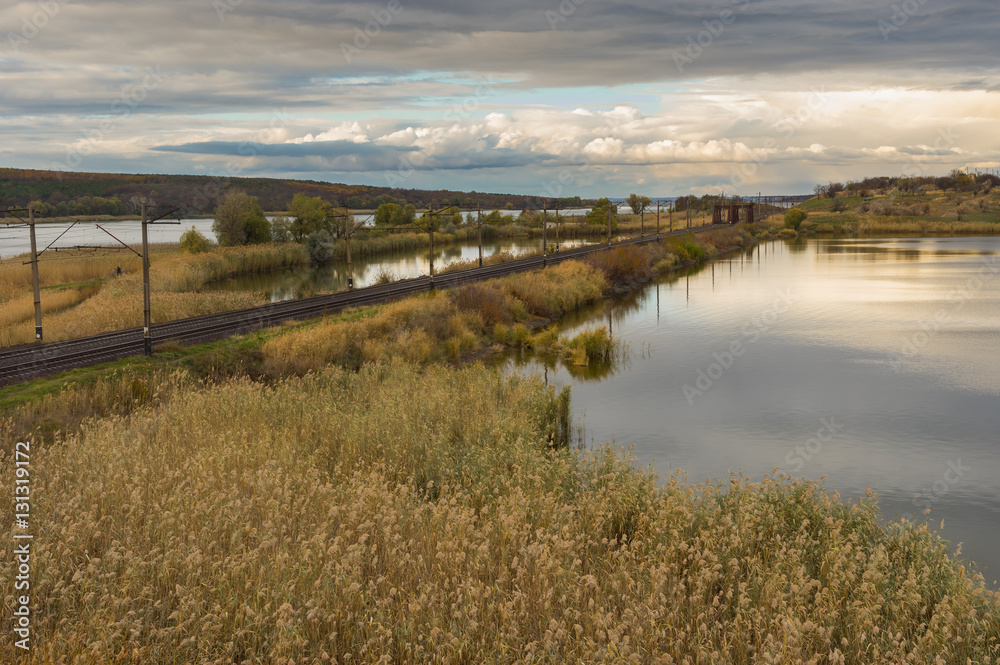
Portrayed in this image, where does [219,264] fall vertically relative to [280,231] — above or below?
below

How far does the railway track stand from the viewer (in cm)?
2248

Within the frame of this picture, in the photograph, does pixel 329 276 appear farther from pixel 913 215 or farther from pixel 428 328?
pixel 913 215

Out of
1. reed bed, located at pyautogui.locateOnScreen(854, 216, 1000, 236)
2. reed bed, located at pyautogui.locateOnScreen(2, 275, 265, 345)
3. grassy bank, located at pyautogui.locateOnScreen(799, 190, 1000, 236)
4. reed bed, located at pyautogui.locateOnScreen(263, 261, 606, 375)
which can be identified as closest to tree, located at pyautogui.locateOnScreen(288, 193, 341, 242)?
reed bed, located at pyautogui.locateOnScreen(2, 275, 265, 345)

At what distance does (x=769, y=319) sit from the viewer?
3981cm

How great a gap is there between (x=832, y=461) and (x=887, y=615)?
9.51 metres

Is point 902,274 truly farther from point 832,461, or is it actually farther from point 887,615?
point 887,615

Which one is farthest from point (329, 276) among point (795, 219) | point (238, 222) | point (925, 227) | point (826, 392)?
point (925, 227)

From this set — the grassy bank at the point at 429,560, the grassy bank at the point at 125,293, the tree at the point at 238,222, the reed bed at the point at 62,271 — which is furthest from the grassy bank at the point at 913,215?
the grassy bank at the point at 429,560

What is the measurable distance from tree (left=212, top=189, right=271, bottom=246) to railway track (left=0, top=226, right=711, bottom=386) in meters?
44.7

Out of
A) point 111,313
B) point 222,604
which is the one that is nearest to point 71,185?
point 111,313

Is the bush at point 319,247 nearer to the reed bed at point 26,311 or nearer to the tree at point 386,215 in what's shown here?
the reed bed at point 26,311

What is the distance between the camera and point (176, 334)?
2842 centimetres

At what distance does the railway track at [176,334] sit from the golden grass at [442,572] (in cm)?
1195

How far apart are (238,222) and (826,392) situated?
243 feet
